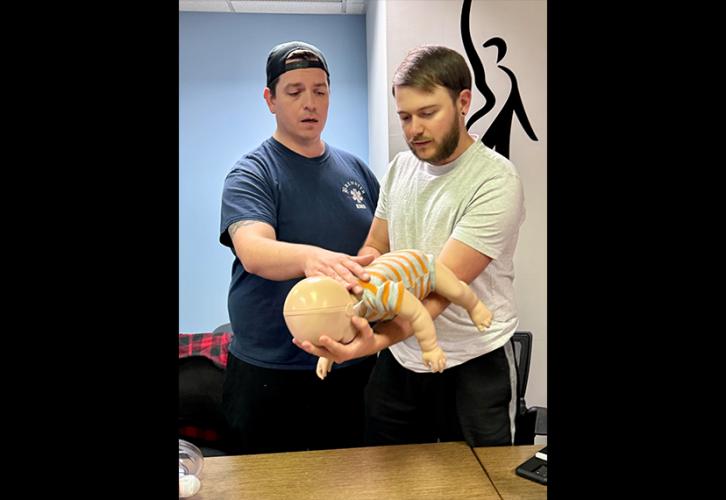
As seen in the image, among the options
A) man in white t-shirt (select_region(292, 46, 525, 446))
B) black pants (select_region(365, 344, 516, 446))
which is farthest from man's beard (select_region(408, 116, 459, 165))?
black pants (select_region(365, 344, 516, 446))

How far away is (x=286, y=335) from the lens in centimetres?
107

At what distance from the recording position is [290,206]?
3.26ft

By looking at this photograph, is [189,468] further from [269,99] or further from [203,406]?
[269,99]

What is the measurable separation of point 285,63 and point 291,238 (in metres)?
0.30

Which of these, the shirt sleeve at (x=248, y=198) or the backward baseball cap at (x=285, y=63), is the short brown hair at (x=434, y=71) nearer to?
the backward baseball cap at (x=285, y=63)

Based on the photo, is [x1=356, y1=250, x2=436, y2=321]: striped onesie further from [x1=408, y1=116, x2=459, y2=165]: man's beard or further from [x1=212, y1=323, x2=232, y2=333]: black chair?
[x1=212, y1=323, x2=232, y2=333]: black chair

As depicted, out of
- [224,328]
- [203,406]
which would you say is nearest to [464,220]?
[224,328]

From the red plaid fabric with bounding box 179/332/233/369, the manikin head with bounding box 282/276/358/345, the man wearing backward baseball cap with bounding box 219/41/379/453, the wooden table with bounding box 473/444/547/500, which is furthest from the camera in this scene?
the red plaid fabric with bounding box 179/332/233/369

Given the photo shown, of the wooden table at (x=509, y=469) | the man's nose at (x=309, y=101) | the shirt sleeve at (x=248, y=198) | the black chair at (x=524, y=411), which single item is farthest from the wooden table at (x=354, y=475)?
the man's nose at (x=309, y=101)

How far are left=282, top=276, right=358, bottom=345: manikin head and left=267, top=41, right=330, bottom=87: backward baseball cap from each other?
417mm

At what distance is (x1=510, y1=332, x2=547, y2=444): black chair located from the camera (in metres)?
1.08
